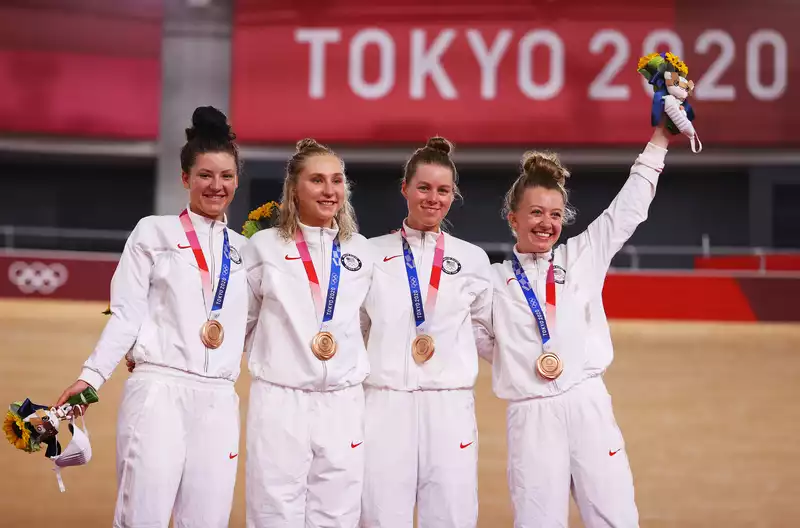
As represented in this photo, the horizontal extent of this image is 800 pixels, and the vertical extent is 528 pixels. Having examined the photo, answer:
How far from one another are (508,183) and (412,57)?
254cm

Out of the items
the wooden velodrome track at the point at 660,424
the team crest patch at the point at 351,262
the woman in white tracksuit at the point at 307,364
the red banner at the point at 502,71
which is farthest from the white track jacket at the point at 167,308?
the red banner at the point at 502,71

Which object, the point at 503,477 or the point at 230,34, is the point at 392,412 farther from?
the point at 230,34

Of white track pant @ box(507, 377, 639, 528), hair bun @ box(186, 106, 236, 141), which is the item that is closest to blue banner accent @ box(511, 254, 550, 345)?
white track pant @ box(507, 377, 639, 528)

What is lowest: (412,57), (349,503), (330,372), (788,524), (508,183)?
(788,524)

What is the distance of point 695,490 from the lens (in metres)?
5.48

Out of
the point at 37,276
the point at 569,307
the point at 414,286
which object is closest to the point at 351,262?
the point at 414,286

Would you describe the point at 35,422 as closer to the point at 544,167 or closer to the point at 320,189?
the point at 320,189

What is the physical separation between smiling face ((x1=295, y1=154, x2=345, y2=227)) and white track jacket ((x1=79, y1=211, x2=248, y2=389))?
1.13 ft

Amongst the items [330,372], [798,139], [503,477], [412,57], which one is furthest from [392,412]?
[798,139]

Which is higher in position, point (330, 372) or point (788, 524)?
point (330, 372)

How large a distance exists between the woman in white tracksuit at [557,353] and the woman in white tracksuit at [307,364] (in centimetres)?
64

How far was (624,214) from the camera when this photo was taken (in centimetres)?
371

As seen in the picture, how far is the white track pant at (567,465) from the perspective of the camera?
334cm

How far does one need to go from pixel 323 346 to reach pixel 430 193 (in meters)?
0.80
